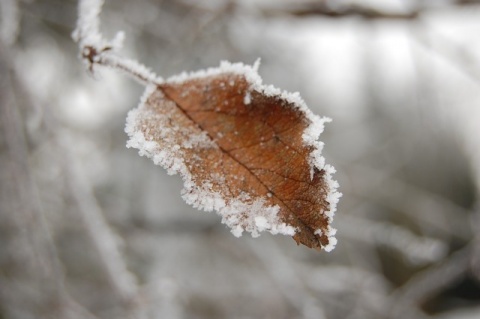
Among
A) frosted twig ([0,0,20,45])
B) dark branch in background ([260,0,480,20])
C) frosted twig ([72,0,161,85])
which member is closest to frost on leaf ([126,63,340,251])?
frosted twig ([72,0,161,85])

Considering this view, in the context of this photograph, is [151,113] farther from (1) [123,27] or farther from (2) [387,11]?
(1) [123,27]

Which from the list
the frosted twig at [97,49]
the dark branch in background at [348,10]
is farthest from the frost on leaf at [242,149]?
the dark branch in background at [348,10]

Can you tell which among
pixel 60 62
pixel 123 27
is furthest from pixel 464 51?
pixel 60 62

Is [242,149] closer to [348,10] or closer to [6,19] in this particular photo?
[6,19]

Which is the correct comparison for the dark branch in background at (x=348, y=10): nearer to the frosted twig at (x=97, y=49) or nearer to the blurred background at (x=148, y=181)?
the blurred background at (x=148, y=181)

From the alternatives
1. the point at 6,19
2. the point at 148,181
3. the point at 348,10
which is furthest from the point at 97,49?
the point at 148,181

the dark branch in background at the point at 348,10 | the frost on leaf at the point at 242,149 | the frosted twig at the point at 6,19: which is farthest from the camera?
the dark branch in background at the point at 348,10
